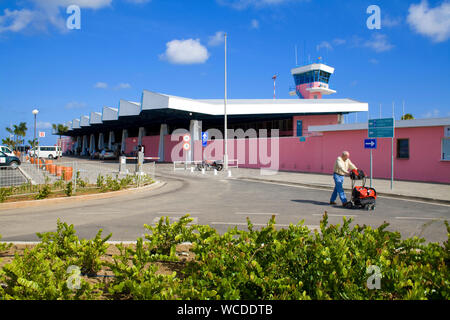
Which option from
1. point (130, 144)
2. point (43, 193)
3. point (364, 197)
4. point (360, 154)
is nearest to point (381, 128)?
point (364, 197)

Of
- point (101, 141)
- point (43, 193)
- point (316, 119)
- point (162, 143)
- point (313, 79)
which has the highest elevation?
point (313, 79)

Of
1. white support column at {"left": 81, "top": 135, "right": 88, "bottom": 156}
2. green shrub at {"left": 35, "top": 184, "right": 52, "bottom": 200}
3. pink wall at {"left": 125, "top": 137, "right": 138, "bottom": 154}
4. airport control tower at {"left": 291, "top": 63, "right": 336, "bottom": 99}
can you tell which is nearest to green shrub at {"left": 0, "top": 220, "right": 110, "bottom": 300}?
green shrub at {"left": 35, "top": 184, "right": 52, "bottom": 200}

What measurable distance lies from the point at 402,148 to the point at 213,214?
1575cm

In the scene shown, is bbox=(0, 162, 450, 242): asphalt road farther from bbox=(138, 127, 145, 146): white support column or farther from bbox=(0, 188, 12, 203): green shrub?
bbox=(138, 127, 145, 146): white support column

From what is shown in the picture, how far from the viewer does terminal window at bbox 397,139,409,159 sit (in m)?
19.2

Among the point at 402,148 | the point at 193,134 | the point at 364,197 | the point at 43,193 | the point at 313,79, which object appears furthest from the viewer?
the point at 313,79

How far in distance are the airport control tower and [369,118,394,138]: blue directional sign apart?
50.4 metres

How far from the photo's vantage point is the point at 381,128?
572 inches

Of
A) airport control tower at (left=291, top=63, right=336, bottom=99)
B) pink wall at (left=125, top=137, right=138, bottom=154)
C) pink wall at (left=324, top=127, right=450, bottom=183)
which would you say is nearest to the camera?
pink wall at (left=324, top=127, right=450, bottom=183)

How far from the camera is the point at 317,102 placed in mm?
Result: 42750

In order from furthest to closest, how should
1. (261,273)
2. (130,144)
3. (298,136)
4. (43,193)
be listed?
(130,144), (298,136), (43,193), (261,273)

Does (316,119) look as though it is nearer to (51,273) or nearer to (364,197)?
(364,197)

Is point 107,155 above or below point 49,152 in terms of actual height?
below

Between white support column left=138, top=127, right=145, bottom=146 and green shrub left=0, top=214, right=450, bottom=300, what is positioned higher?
white support column left=138, top=127, right=145, bottom=146
